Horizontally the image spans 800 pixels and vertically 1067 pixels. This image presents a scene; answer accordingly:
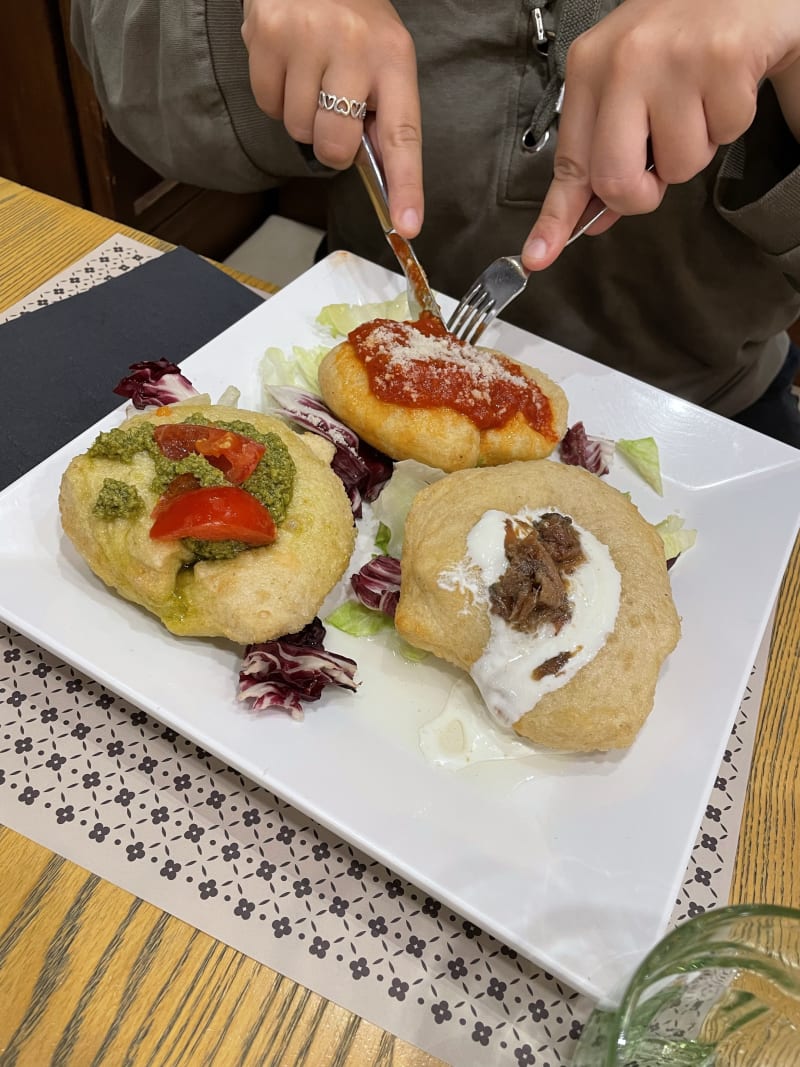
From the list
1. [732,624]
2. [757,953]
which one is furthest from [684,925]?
[732,624]

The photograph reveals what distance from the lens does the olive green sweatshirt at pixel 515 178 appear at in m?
2.32

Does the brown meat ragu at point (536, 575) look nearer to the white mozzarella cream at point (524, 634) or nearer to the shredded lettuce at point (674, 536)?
the white mozzarella cream at point (524, 634)

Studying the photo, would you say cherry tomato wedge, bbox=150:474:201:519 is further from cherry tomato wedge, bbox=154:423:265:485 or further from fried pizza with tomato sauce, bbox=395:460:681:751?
fried pizza with tomato sauce, bbox=395:460:681:751

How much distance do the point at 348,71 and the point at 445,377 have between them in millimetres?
849

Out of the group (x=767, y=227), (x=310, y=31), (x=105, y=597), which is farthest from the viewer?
(x=767, y=227)

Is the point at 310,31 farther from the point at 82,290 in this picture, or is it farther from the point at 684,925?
the point at 684,925

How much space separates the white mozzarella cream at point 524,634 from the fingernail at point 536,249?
78 cm

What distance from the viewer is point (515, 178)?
98.2 inches

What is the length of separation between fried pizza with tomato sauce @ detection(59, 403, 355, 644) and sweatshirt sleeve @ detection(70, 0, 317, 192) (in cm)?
138

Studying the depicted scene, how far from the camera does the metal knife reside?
2307 mm

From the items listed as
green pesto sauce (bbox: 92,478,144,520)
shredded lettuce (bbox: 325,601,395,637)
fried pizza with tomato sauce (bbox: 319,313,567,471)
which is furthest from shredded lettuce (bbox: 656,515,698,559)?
green pesto sauce (bbox: 92,478,144,520)

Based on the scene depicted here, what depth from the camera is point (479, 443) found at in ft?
7.07

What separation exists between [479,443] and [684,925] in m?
1.30

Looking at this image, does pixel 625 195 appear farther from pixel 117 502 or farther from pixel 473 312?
pixel 117 502
